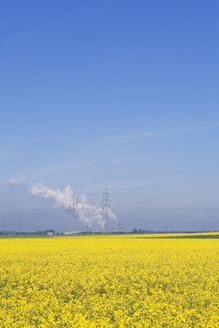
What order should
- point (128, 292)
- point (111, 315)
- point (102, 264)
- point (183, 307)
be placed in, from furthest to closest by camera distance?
point (102, 264) < point (128, 292) < point (183, 307) < point (111, 315)

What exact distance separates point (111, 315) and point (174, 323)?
2520mm

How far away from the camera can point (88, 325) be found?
1058 cm

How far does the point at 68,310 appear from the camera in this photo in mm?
13156

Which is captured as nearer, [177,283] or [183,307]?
[183,307]

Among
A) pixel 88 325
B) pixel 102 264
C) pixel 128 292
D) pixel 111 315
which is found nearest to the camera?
pixel 88 325

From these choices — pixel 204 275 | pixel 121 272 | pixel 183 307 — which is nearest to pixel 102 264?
pixel 121 272

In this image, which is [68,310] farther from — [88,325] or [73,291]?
[73,291]

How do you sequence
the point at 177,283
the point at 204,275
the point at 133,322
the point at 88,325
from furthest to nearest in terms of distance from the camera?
the point at 204,275 < the point at 177,283 < the point at 133,322 < the point at 88,325

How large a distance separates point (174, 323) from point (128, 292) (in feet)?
21.4

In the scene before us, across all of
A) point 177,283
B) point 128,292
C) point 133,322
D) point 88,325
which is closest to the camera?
point 88,325

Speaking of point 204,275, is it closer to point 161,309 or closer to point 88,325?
point 161,309

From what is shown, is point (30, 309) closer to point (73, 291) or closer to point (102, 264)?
point (73, 291)

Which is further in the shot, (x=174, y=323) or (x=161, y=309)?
(x=161, y=309)

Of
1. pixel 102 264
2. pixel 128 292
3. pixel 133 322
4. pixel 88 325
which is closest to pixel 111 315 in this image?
pixel 133 322
